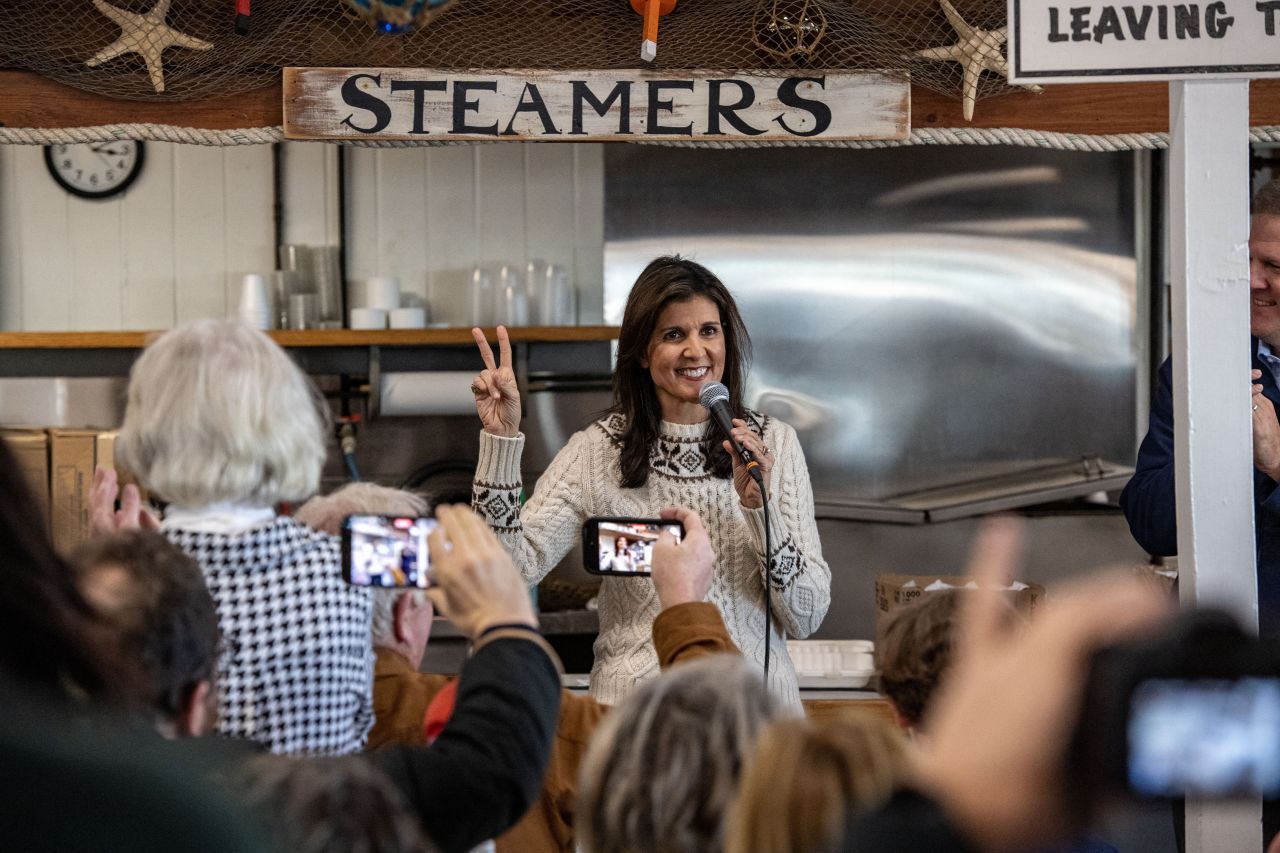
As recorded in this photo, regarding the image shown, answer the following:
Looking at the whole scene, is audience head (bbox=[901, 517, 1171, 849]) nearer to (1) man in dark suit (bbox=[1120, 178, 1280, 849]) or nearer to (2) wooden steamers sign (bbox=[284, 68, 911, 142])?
(1) man in dark suit (bbox=[1120, 178, 1280, 849])

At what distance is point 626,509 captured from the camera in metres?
2.62

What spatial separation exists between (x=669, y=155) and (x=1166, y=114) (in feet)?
8.41

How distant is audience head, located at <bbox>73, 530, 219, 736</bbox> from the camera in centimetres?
126

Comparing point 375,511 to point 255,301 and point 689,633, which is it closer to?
point 689,633

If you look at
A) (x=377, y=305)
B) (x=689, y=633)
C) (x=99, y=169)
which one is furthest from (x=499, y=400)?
(x=99, y=169)

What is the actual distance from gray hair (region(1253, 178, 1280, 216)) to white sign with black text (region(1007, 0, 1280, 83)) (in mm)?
526

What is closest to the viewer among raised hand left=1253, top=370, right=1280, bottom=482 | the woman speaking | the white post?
the white post

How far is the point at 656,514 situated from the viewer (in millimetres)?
2621

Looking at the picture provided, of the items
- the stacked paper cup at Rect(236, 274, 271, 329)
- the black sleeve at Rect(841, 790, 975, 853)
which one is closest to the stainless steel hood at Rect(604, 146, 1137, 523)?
the stacked paper cup at Rect(236, 274, 271, 329)

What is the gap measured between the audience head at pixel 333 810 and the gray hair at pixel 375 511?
64cm

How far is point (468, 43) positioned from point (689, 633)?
5.27ft

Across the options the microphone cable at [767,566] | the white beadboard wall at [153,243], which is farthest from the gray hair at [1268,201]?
the white beadboard wall at [153,243]

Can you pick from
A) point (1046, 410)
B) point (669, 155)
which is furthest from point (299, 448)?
point (1046, 410)

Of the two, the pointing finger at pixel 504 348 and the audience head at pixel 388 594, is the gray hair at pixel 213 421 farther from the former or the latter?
the pointing finger at pixel 504 348
